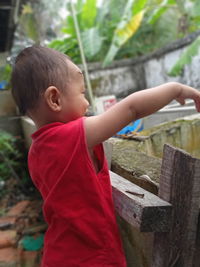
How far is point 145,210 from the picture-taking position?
0.97 metres

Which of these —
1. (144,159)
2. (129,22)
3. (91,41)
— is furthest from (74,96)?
(91,41)

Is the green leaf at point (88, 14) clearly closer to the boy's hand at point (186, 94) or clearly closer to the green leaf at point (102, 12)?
the green leaf at point (102, 12)

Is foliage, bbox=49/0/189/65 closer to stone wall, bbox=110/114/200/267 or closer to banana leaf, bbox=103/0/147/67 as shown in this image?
banana leaf, bbox=103/0/147/67

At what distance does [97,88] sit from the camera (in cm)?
896

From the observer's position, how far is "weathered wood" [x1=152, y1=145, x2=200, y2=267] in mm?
941

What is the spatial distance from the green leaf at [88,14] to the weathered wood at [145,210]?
8622 millimetres

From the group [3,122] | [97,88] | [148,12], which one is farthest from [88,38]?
[3,122]

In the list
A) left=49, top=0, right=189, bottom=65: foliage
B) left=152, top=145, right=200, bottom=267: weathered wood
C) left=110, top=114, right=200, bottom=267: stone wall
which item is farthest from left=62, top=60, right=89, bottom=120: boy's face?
left=49, top=0, right=189, bottom=65: foliage

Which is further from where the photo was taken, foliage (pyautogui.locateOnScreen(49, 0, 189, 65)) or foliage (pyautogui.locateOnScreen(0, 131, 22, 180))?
foliage (pyautogui.locateOnScreen(49, 0, 189, 65))

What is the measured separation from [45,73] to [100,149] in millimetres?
353

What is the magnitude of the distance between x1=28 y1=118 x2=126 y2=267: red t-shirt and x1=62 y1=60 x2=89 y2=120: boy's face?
0.07m

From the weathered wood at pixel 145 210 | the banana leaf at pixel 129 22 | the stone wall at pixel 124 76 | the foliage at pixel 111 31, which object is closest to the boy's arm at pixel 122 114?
the weathered wood at pixel 145 210

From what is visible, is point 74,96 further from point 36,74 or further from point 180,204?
point 180,204

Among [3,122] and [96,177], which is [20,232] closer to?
[3,122]
